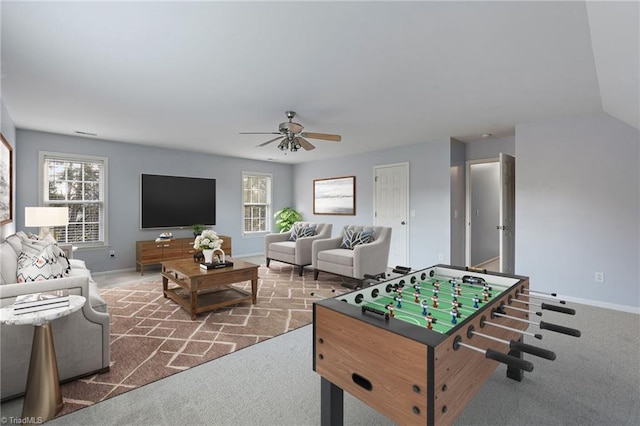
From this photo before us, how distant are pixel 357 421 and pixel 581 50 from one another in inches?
116

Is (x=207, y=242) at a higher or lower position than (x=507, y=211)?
lower

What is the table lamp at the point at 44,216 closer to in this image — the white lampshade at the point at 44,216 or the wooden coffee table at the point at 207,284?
the white lampshade at the point at 44,216

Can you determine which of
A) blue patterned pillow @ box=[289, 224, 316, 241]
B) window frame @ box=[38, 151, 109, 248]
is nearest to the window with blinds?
blue patterned pillow @ box=[289, 224, 316, 241]

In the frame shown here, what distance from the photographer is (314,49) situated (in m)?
2.19

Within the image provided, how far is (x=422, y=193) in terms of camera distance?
541 cm

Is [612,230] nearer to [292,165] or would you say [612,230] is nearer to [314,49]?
[314,49]

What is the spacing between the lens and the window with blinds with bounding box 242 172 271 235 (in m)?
7.18

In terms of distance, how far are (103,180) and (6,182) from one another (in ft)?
5.66

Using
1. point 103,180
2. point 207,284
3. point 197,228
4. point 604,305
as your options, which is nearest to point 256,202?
point 197,228

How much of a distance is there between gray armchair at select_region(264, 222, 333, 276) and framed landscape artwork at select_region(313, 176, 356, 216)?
1362 millimetres

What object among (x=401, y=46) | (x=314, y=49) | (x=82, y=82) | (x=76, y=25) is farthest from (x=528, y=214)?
(x=82, y=82)

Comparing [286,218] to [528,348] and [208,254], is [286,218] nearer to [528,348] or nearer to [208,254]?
[208,254]

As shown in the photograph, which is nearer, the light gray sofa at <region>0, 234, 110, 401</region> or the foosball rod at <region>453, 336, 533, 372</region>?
the foosball rod at <region>453, 336, 533, 372</region>

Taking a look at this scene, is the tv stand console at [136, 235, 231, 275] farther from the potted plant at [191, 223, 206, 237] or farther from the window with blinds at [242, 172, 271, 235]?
the window with blinds at [242, 172, 271, 235]
